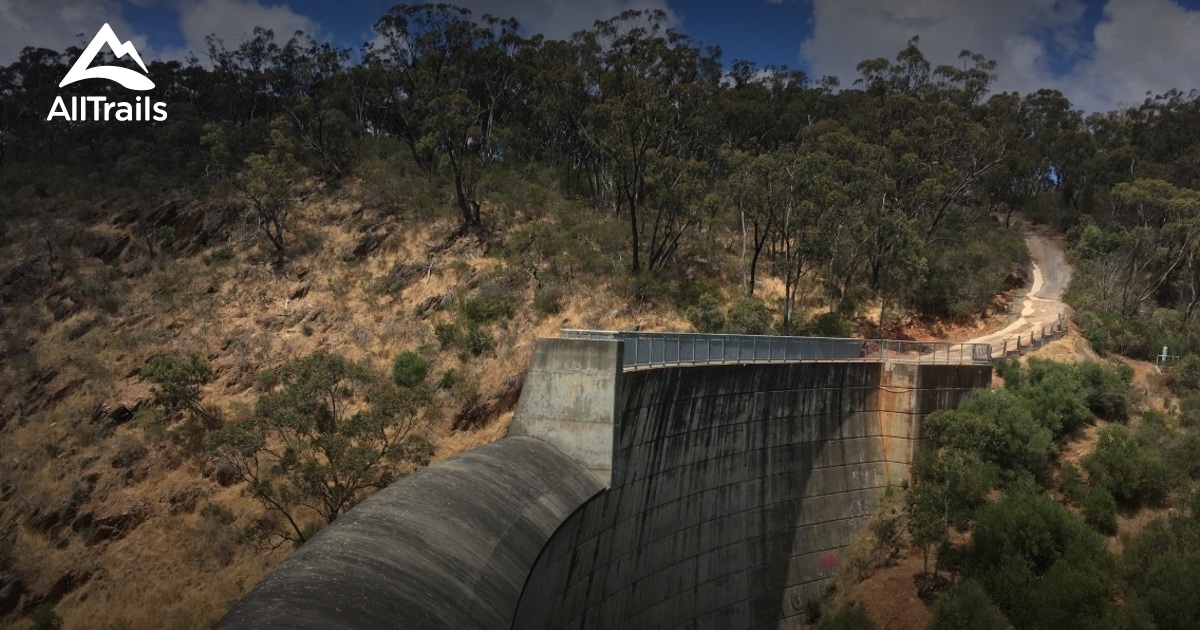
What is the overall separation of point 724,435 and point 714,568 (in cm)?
401

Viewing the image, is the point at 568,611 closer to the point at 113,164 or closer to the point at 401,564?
the point at 401,564

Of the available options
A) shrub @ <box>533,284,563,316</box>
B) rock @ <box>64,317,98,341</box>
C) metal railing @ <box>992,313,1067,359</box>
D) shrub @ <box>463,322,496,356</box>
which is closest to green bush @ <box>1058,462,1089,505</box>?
metal railing @ <box>992,313,1067,359</box>

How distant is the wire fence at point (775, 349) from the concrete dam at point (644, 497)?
8cm

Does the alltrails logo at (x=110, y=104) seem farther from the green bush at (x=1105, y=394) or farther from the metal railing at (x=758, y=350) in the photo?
the green bush at (x=1105, y=394)

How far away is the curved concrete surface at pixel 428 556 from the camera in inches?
342

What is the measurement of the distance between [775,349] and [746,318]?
32.7 ft

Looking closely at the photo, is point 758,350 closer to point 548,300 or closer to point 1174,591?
point 1174,591

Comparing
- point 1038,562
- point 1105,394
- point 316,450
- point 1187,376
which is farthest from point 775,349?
point 1187,376

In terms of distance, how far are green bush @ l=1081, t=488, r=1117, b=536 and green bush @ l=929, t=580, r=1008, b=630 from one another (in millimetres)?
7127

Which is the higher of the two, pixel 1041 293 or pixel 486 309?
pixel 1041 293

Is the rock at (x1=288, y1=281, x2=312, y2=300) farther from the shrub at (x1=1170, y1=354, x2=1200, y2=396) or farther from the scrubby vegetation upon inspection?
the shrub at (x1=1170, y1=354, x2=1200, y2=396)

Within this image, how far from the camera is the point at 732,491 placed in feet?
72.2

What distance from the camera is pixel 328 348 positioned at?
3173 cm

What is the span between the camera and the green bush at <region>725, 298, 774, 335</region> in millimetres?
33250
